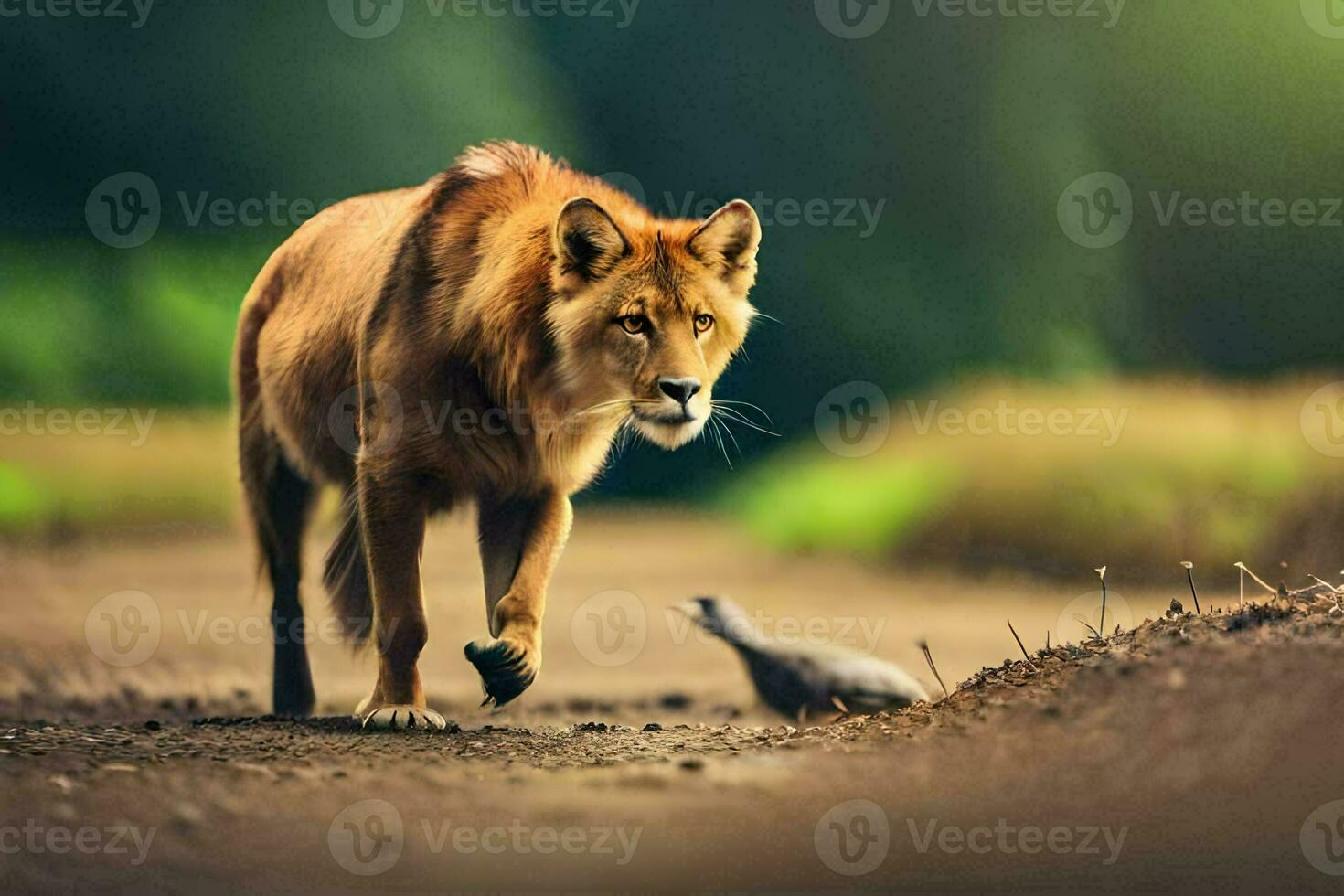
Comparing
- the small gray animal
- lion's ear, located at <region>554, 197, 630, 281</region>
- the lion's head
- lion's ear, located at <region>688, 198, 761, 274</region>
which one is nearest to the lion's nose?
the lion's head

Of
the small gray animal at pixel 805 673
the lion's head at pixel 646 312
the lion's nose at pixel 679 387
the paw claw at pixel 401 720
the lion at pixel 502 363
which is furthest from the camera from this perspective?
the small gray animal at pixel 805 673

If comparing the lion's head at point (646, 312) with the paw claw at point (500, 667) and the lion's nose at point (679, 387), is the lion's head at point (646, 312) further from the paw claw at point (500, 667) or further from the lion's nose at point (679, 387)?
the paw claw at point (500, 667)

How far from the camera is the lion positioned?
7.26 m

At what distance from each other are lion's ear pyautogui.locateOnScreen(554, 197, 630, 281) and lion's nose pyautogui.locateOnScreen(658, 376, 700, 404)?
684 mm

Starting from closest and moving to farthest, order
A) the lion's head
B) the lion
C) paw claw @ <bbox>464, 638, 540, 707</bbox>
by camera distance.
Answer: the lion's head
the lion
paw claw @ <bbox>464, 638, 540, 707</bbox>

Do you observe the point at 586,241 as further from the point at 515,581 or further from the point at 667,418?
the point at 515,581

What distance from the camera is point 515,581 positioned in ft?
26.4

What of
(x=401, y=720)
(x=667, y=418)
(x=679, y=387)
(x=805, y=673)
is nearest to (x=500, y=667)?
(x=401, y=720)

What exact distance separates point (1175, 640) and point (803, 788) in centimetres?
190

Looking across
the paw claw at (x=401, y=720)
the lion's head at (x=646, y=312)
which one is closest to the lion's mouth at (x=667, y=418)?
the lion's head at (x=646, y=312)

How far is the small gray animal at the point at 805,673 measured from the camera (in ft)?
32.2

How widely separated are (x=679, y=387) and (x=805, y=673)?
3677 mm

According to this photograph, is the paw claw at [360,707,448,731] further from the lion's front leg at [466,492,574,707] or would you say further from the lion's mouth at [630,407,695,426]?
the lion's mouth at [630,407,695,426]

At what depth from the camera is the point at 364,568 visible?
924 centimetres
